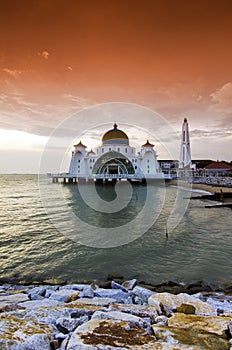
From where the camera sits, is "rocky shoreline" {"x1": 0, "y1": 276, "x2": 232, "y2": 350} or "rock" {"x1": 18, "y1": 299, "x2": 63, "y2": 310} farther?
"rock" {"x1": 18, "y1": 299, "x2": 63, "y2": 310}

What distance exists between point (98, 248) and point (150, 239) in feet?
7.41

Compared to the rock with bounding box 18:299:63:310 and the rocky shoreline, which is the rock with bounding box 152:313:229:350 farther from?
the rock with bounding box 18:299:63:310

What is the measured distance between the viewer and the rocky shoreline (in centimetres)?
245

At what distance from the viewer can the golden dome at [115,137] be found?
5012 centimetres

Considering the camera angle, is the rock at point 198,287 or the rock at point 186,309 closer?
the rock at point 186,309

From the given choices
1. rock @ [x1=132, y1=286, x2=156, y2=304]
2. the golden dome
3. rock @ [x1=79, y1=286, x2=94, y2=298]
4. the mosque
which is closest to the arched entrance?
the mosque

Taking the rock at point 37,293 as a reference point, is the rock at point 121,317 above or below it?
above

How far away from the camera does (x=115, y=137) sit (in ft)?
166

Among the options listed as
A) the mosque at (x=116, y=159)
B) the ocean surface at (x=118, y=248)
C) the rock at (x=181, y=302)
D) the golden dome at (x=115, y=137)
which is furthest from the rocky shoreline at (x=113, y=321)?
the golden dome at (x=115, y=137)

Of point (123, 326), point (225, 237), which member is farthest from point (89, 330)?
point (225, 237)

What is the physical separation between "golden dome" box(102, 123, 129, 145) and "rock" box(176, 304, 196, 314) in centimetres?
4716

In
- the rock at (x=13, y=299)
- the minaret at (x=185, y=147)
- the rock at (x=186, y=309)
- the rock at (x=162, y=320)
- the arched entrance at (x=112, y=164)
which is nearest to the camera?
the rock at (x=162, y=320)

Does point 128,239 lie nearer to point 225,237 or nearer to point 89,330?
point 225,237

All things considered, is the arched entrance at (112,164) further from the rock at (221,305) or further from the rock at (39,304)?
the rock at (39,304)
